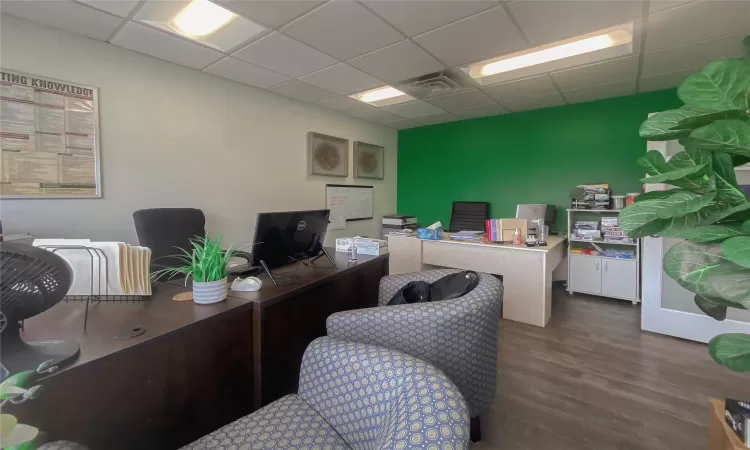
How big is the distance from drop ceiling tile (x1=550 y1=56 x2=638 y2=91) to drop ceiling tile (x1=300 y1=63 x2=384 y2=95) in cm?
183

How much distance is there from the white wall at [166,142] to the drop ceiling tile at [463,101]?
1.61 metres

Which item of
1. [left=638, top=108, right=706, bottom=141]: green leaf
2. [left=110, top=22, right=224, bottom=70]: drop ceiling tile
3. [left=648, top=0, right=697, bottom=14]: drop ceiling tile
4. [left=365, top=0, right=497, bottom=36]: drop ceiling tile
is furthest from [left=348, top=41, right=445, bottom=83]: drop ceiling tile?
[left=638, top=108, right=706, bottom=141]: green leaf

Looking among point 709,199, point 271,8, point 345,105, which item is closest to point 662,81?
point 345,105

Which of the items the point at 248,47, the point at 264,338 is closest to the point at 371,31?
the point at 248,47

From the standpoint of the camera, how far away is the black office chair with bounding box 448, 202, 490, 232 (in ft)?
15.5

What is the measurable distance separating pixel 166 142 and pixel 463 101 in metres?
3.25

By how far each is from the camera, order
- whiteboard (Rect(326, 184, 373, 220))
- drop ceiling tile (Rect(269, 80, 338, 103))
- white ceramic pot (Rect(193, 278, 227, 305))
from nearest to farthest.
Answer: white ceramic pot (Rect(193, 278, 227, 305)), drop ceiling tile (Rect(269, 80, 338, 103)), whiteboard (Rect(326, 184, 373, 220))

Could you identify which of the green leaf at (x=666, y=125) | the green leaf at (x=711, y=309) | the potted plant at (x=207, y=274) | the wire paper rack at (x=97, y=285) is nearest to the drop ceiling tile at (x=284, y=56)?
the potted plant at (x=207, y=274)

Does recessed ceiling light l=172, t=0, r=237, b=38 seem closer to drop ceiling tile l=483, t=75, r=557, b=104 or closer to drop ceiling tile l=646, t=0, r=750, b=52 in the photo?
drop ceiling tile l=483, t=75, r=557, b=104

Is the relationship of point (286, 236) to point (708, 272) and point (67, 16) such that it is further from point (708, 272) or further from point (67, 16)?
point (67, 16)

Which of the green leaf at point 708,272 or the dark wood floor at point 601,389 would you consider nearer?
the green leaf at point 708,272

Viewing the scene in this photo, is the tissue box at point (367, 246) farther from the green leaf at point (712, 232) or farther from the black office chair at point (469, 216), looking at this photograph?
the black office chair at point (469, 216)

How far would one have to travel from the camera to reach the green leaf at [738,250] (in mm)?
601

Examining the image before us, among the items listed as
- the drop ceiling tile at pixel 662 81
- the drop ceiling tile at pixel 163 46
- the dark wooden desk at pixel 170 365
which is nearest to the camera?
the dark wooden desk at pixel 170 365
